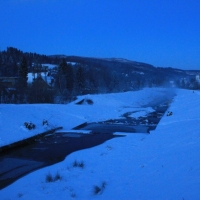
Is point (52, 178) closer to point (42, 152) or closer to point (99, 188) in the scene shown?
point (99, 188)

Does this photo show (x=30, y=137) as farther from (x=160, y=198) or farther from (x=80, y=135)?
(x=160, y=198)

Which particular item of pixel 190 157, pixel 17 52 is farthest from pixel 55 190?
pixel 17 52

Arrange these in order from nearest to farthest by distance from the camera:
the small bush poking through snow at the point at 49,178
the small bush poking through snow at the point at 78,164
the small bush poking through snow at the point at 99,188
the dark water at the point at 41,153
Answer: the small bush poking through snow at the point at 99,188 → the small bush poking through snow at the point at 49,178 → the small bush poking through snow at the point at 78,164 → the dark water at the point at 41,153

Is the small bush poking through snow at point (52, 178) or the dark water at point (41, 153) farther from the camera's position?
the dark water at point (41, 153)

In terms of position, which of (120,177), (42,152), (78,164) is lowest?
(42,152)

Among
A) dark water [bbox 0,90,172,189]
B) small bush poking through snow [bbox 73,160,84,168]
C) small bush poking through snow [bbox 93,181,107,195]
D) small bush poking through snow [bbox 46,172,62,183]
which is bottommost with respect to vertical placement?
dark water [bbox 0,90,172,189]

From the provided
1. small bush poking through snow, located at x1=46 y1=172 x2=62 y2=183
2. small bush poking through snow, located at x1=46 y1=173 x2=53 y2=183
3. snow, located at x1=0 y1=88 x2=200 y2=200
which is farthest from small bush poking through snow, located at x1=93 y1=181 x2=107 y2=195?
small bush poking through snow, located at x1=46 y1=173 x2=53 y2=183

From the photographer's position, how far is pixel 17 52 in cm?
13950

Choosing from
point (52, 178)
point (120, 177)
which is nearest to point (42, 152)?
point (52, 178)

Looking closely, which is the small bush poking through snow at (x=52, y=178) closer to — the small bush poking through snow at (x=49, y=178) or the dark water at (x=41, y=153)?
the small bush poking through snow at (x=49, y=178)

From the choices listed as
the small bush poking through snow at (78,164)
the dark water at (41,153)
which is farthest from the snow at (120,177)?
the dark water at (41,153)

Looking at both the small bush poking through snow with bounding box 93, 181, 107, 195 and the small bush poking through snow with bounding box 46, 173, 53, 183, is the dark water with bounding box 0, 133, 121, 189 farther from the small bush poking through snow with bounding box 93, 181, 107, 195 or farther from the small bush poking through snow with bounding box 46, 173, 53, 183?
the small bush poking through snow with bounding box 93, 181, 107, 195

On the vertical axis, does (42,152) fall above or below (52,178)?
below

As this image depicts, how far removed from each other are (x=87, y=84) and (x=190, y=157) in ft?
244
